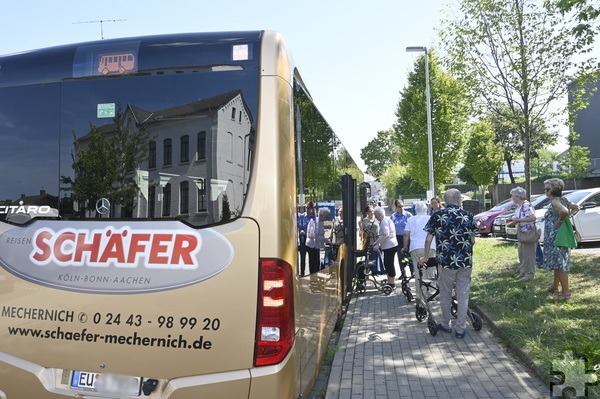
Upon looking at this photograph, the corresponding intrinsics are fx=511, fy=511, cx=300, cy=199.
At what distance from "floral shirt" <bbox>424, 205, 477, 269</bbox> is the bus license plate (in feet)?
14.6

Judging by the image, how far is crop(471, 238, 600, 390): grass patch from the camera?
5.24 meters

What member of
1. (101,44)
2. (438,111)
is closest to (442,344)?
(101,44)

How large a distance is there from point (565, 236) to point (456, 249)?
238 centimetres

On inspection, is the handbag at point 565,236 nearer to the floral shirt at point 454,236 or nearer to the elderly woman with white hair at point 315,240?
the floral shirt at point 454,236

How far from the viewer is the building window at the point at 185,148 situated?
310cm

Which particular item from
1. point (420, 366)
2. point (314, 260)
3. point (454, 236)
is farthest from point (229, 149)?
point (454, 236)

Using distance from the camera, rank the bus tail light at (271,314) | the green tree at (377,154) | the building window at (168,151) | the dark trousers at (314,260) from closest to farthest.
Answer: the bus tail light at (271,314), the building window at (168,151), the dark trousers at (314,260), the green tree at (377,154)

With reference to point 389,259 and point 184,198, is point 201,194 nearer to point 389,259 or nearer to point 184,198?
point 184,198

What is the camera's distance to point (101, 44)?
3381mm

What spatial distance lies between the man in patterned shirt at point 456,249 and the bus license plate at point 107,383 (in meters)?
4.44

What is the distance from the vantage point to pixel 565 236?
766 centimetres

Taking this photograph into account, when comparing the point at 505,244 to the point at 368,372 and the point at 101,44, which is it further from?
→ the point at 101,44

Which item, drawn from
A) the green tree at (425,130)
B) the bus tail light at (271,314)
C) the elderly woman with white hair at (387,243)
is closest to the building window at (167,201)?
the bus tail light at (271,314)

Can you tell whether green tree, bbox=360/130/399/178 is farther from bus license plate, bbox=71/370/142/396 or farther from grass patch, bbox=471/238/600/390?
bus license plate, bbox=71/370/142/396
